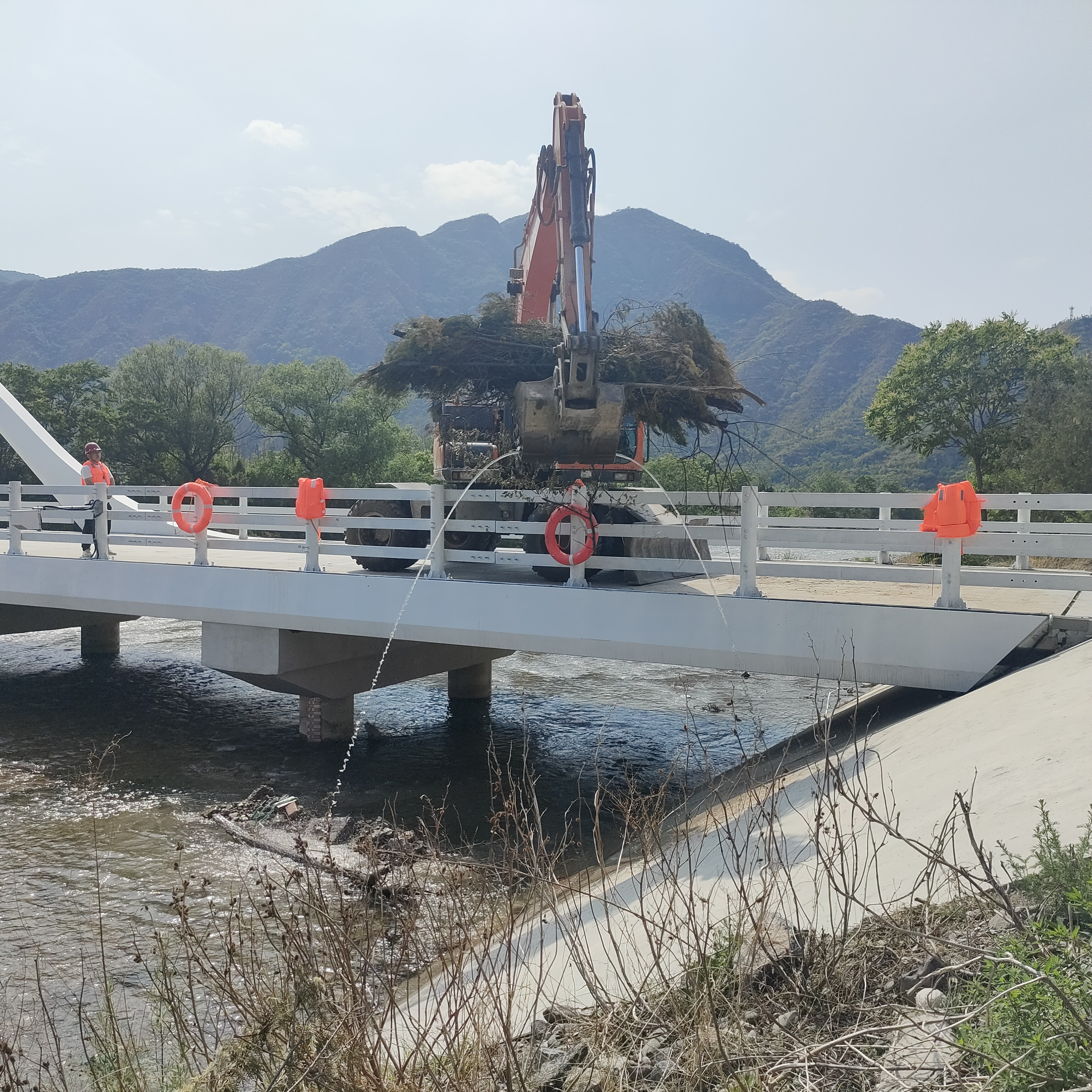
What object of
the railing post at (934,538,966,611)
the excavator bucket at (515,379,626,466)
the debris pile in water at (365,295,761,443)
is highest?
the debris pile in water at (365,295,761,443)

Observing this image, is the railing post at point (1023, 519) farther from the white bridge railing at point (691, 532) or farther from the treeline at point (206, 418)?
the treeline at point (206, 418)

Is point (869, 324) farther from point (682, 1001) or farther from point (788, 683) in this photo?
point (682, 1001)

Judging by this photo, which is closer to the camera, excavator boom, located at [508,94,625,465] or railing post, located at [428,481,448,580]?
excavator boom, located at [508,94,625,465]

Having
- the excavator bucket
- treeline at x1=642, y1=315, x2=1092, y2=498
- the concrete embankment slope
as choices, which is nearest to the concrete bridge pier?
the excavator bucket

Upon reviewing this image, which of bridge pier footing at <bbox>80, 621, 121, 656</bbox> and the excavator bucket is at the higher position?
the excavator bucket

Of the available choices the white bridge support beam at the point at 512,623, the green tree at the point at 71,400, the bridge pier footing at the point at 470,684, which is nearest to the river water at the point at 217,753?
the bridge pier footing at the point at 470,684

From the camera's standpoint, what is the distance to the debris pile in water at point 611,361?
381 inches

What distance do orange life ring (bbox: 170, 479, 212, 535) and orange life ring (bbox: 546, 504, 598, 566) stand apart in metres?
4.22

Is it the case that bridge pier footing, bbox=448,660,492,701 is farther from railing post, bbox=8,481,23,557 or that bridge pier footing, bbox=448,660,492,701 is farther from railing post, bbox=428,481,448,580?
railing post, bbox=8,481,23,557


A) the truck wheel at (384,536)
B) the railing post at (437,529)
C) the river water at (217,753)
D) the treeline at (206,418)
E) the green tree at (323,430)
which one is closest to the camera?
the river water at (217,753)

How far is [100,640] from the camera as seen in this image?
17.5 meters

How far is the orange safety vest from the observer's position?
1345 cm

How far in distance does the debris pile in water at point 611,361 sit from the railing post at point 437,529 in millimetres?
1628

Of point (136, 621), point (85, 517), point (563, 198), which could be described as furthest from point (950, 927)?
point (136, 621)
